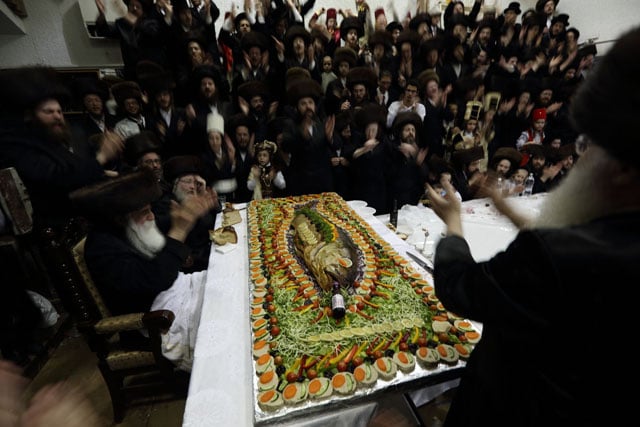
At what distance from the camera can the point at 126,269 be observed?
177cm

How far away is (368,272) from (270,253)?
2.51 feet

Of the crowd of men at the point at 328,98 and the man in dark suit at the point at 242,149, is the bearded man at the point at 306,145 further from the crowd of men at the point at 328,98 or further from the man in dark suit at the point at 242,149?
the man in dark suit at the point at 242,149

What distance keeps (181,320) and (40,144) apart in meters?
1.94

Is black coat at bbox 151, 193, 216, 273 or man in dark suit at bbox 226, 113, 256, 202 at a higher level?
man in dark suit at bbox 226, 113, 256, 202

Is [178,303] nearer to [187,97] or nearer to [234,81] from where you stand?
[187,97]

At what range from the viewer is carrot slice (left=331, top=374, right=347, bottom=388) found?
118 cm

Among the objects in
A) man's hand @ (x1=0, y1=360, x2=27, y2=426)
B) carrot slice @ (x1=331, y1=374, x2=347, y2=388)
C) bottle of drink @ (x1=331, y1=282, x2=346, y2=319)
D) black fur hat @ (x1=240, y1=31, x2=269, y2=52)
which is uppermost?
black fur hat @ (x1=240, y1=31, x2=269, y2=52)

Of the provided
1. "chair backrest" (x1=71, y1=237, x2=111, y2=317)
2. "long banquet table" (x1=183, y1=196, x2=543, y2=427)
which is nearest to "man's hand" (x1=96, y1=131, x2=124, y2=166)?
"chair backrest" (x1=71, y1=237, x2=111, y2=317)

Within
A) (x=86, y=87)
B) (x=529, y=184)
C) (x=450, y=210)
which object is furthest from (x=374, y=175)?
(x=86, y=87)

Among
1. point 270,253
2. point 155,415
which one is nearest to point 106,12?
point 270,253

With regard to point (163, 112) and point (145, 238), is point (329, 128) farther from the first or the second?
point (145, 238)

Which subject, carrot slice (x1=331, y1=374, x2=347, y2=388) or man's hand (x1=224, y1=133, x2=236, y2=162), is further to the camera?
man's hand (x1=224, y1=133, x2=236, y2=162)

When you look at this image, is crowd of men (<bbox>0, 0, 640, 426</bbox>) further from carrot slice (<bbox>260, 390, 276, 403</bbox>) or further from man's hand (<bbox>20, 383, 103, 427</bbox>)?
man's hand (<bbox>20, 383, 103, 427</bbox>)

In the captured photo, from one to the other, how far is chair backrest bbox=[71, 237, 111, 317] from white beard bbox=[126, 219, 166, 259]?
0.98ft
